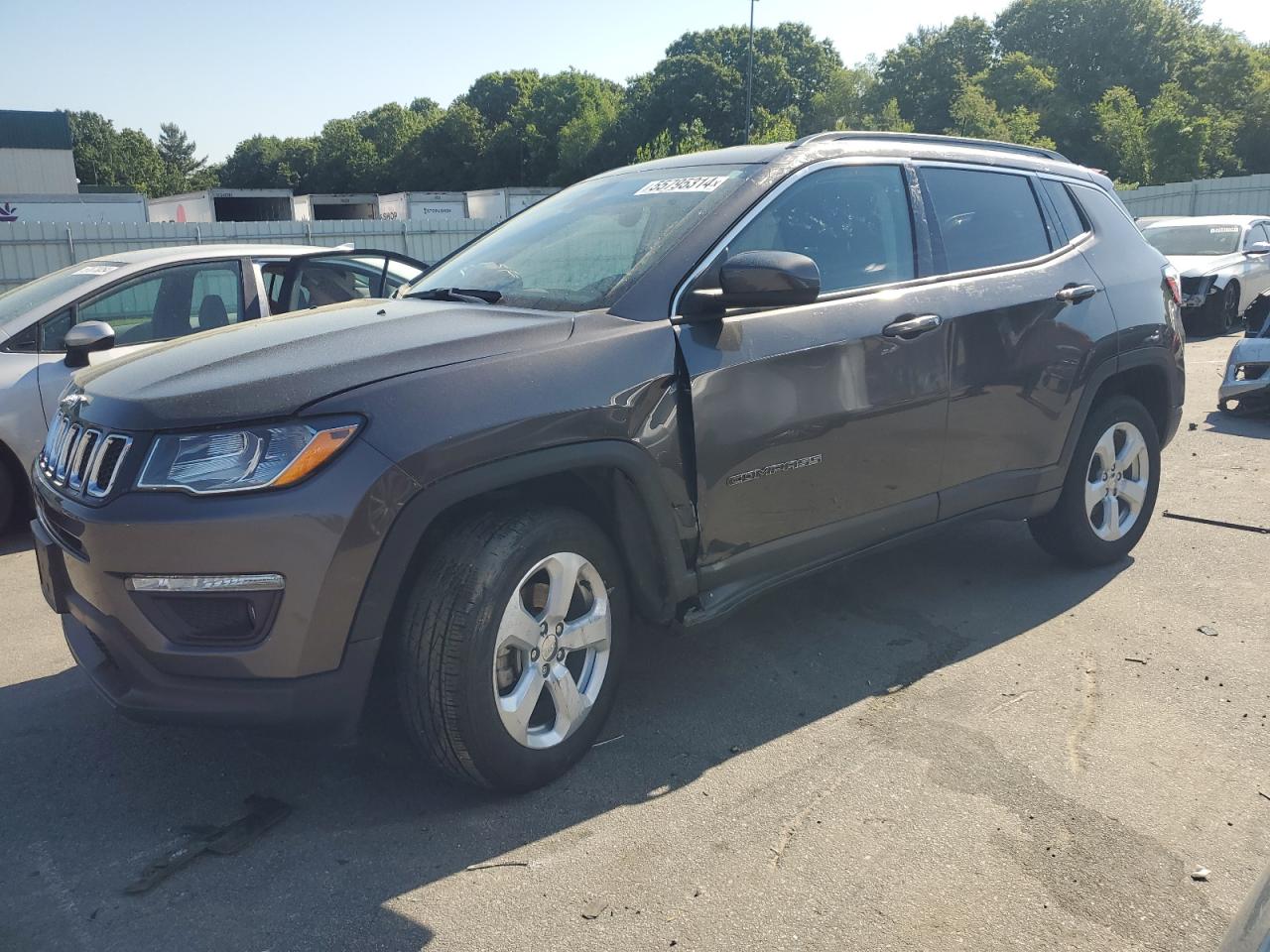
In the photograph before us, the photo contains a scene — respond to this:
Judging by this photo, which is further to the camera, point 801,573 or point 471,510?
point 801,573

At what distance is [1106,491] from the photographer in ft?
15.8

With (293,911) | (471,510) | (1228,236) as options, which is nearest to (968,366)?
(471,510)

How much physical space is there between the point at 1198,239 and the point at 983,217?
509 inches

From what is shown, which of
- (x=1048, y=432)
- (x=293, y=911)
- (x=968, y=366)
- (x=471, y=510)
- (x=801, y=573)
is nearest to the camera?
(x=293, y=911)

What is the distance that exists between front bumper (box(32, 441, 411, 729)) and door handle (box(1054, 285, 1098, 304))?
3076mm

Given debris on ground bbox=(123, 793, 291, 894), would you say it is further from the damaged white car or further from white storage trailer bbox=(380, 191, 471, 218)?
white storage trailer bbox=(380, 191, 471, 218)

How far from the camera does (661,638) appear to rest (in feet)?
13.7

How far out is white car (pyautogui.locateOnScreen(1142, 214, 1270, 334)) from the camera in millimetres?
13828

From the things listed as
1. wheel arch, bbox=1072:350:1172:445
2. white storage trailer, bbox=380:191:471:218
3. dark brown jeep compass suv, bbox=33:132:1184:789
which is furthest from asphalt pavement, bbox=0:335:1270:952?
white storage trailer, bbox=380:191:471:218

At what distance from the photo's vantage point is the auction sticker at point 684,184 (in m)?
3.60

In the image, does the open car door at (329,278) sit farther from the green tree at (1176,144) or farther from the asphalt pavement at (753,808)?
the green tree at (1176,144)

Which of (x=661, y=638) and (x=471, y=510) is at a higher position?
(x=471, y=510)

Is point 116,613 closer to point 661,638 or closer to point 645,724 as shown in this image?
point 645,724

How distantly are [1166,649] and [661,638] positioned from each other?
193 centimetres
